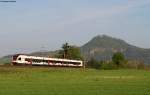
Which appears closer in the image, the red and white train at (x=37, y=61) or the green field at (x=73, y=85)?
the green field at (x=73, y=85)

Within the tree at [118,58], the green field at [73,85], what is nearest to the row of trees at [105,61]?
the tree at [118,58]

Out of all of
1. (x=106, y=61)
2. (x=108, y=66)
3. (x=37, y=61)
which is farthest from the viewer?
(x=106, y=61)

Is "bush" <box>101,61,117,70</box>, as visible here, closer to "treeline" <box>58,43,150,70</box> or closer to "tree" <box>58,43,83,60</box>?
"treeline" <box>58,43,150,70</box>

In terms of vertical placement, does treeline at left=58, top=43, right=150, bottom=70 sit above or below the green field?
above

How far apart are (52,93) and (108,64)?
340ft

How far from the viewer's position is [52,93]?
26.9m

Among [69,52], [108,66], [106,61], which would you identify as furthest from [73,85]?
[69,52]

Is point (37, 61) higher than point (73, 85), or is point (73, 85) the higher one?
point (37, 61)

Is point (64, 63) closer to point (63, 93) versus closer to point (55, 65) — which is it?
point (55, 65)

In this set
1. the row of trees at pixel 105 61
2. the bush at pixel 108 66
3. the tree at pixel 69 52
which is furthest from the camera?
the tree at pixel 69 52

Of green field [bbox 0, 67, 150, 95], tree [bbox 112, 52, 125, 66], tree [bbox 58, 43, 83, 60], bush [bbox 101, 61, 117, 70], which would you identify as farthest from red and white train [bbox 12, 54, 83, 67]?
tree [bbox 58, 43, 83, 60]

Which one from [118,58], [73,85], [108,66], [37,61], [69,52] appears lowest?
[73,85]

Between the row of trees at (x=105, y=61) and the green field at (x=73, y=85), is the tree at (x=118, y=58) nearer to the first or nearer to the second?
the row of trees at (x=105, y=61)

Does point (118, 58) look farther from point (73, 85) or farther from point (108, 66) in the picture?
point (73, 85)
